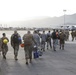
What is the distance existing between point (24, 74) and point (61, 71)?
167cm

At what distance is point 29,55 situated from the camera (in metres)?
16.0

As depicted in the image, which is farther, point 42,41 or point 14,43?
point 42,41

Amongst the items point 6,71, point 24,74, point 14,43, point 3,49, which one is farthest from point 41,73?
point 3,49

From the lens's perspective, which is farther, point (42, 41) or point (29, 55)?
point (42, 41)

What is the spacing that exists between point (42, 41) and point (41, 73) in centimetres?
1073

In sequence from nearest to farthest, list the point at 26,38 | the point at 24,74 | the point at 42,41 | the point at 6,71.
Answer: the point at 24,74, the point at 6,71, the point at 26,38, the point at 42,41

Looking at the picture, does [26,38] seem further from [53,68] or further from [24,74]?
→ [24,74]

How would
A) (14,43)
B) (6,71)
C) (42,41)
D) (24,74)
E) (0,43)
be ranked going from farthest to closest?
(42,41) → (0,43) → (14,43) → (6,71) → (24,74)

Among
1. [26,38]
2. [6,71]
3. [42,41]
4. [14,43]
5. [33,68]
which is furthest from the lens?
[42,41]

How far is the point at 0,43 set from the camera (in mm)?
18281

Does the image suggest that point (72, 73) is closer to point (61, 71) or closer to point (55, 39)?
point (61, 71)

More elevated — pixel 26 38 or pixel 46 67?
pixel 26 38

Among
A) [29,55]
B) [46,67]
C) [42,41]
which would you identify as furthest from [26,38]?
[42,41]

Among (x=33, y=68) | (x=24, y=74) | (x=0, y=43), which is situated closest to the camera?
(x=24, y=74)
